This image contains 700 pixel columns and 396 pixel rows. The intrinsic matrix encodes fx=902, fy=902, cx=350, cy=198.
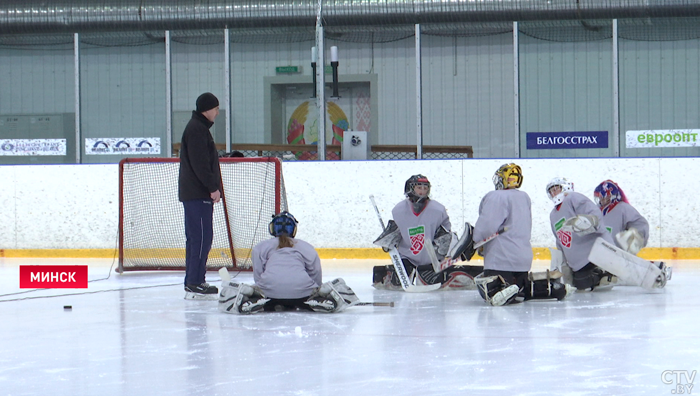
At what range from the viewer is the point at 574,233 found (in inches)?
237

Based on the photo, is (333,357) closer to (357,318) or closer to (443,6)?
(357,318)

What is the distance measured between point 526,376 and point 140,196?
18.9 ft

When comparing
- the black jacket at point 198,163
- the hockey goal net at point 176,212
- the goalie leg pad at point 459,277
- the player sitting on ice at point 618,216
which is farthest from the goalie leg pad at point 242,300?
the hockey goal net at point 176,212

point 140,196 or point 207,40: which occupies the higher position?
point 207,40

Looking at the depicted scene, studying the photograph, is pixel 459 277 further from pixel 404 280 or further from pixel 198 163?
pixel 198 163

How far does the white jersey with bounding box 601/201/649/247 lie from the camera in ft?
20.7

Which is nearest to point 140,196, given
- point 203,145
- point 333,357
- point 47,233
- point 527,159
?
point 47,233

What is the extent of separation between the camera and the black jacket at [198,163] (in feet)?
18.1

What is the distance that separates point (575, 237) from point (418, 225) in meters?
1.06

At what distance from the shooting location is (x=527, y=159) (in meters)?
8.83

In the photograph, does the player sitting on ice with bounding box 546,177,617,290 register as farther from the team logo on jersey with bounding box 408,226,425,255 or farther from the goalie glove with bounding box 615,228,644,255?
the team logo on jersey with bounding box 408,226,425,255

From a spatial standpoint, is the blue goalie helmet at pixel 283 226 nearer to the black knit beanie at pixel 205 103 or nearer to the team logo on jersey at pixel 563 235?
the black knit beanie at pixel 205 103

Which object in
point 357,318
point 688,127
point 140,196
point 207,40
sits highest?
point 207,40
